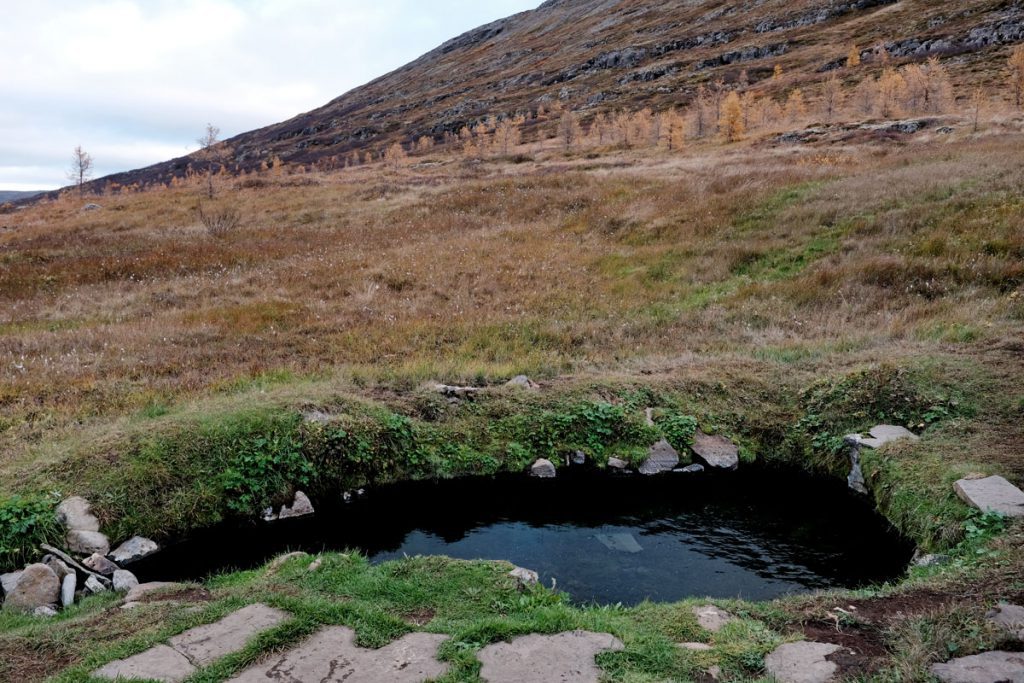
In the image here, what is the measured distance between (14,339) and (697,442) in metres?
16.5

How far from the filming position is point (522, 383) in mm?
13219

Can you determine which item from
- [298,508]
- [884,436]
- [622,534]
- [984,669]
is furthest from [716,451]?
[298,508]

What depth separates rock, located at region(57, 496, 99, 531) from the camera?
842 cm

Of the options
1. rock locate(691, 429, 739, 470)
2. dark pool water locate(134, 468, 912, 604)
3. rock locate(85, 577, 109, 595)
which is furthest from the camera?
rock locate(691, 429, 739, 470)

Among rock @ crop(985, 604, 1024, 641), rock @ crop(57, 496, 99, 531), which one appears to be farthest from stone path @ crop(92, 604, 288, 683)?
rock @ crop(985, 604, 1024, 641)

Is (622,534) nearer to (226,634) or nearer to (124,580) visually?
(226,634)

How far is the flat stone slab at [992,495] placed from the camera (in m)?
7.84

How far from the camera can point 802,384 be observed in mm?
12992

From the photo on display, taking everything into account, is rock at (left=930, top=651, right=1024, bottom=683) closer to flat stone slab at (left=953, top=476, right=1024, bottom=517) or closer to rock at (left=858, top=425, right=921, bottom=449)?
flat stone slab at (left=953, top=476, right=1024, bottom=517)

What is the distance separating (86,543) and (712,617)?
8.03 m

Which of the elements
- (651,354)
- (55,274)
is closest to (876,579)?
(651,354)

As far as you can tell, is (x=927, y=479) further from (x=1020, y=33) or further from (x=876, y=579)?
(x=1020, y=33)

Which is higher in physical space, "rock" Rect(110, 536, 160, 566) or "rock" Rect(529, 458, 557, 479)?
"rock" Rect(110, 536, 160, 566)

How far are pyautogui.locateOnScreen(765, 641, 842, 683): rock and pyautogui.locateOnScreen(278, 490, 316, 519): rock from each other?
7204 mm
